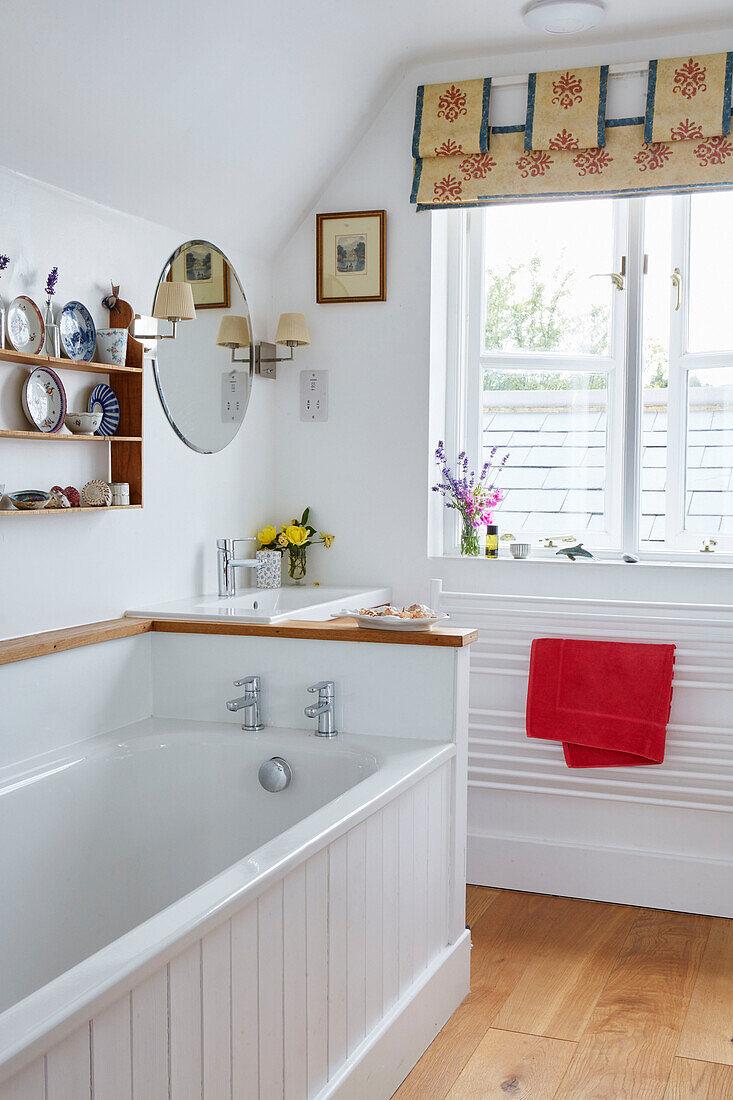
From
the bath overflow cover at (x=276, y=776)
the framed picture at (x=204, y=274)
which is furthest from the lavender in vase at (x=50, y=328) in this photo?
the bath overflow cover at (x=276, y=776)

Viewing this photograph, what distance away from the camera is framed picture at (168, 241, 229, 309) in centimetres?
293

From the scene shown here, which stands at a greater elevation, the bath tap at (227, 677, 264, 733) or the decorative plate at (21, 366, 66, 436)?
the decorative plate at (21, 366, 66, 436)

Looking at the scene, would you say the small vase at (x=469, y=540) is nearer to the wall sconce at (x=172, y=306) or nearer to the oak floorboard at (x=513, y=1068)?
the wall sconce at (x=172, y=306)

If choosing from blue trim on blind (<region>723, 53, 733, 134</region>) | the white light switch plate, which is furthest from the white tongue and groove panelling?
blue trim on blind (<region>723, 53, 733, 134</region>)

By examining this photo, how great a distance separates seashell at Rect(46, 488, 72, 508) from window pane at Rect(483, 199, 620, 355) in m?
1.66

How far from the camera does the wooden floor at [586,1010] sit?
6.93 ft

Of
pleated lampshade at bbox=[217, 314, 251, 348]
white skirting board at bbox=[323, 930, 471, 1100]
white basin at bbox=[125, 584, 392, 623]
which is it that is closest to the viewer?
white skirting board at bbox=[323, 930, 471, 1100]

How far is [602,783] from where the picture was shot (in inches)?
120

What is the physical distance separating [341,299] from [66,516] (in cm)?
138

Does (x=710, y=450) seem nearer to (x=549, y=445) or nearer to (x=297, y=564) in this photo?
(x=549, y=445)

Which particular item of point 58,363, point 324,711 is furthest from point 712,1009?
point 58,363

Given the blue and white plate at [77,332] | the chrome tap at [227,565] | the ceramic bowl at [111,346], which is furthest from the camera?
the chrome tap at [227,565]

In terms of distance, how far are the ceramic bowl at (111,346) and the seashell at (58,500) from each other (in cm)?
36

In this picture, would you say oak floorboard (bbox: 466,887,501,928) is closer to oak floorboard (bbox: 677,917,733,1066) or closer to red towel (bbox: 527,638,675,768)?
red towel (bbox: 527,638,675,768)
